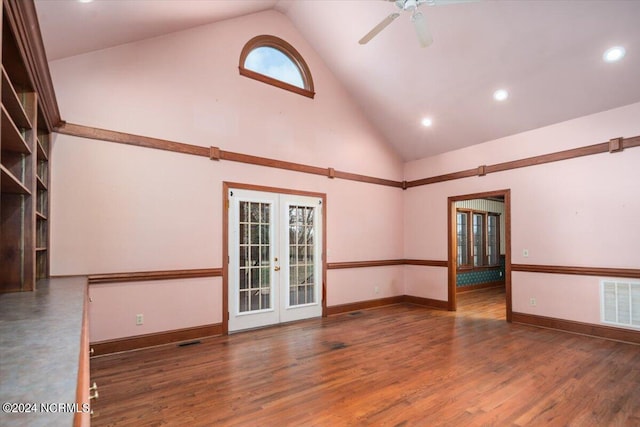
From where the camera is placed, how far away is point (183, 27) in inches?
173

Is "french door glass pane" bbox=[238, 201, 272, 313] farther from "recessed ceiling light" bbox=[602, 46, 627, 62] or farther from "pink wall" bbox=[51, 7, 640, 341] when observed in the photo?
"recessed ceiling light" bbox=[602, 46, 627, 62]

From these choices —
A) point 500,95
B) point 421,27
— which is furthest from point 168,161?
point 500,95

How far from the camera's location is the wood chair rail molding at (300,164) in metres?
3.87

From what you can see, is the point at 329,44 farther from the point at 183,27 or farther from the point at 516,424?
the point at 516,424

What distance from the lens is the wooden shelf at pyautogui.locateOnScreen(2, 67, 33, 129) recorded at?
208 centimetres

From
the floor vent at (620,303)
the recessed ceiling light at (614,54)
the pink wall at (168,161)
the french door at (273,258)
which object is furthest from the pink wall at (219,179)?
the recessed ceiling light at (614,54)

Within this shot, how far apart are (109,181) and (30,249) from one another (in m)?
1.42

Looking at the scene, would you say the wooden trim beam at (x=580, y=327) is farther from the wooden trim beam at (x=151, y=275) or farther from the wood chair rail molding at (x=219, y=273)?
the wooden trim beam at (x=151, y=275)

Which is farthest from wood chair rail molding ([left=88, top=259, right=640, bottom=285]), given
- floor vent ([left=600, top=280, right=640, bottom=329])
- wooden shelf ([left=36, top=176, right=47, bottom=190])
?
wooden shelf ([left=36, top=176, right=47, bottom=190])

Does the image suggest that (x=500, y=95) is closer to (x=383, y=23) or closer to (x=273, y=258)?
(x=383, y=23)

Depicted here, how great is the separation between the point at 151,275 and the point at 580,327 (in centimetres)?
579

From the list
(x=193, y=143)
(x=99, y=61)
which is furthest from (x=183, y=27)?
(x=193, y=143)

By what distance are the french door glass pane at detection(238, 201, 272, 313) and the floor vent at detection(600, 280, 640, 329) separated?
4632 millimetres

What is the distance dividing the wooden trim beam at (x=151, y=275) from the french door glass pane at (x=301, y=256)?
1.27 m
